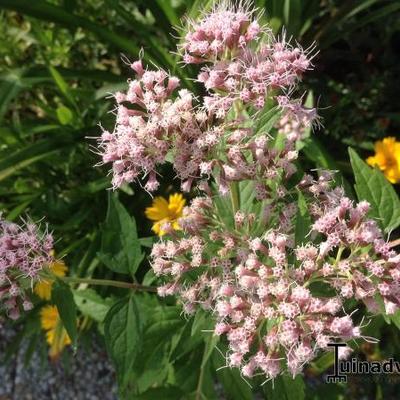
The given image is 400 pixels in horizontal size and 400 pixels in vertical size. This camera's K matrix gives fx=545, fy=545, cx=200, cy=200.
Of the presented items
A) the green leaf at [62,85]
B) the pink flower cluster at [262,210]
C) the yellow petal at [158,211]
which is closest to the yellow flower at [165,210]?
the yellow petal at [158,211]

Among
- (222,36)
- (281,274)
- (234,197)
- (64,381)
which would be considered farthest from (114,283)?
(64,381)

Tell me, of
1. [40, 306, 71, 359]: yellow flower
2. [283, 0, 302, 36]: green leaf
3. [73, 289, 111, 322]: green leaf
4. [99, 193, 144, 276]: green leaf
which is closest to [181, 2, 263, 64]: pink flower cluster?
[99, 193, 144, 276]: green leaf

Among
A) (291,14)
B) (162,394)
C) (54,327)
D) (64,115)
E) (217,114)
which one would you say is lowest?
(54,327)

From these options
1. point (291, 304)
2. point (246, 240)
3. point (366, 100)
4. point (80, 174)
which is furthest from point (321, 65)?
point (291, 304)

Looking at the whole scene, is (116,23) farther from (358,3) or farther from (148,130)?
(148,130)

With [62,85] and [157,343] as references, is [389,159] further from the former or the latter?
[62,85]

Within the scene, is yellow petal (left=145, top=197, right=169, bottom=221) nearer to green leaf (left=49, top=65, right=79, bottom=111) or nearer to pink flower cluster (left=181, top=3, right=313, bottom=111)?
green leaf (left=49, top=65, right=79, bottom=111)
